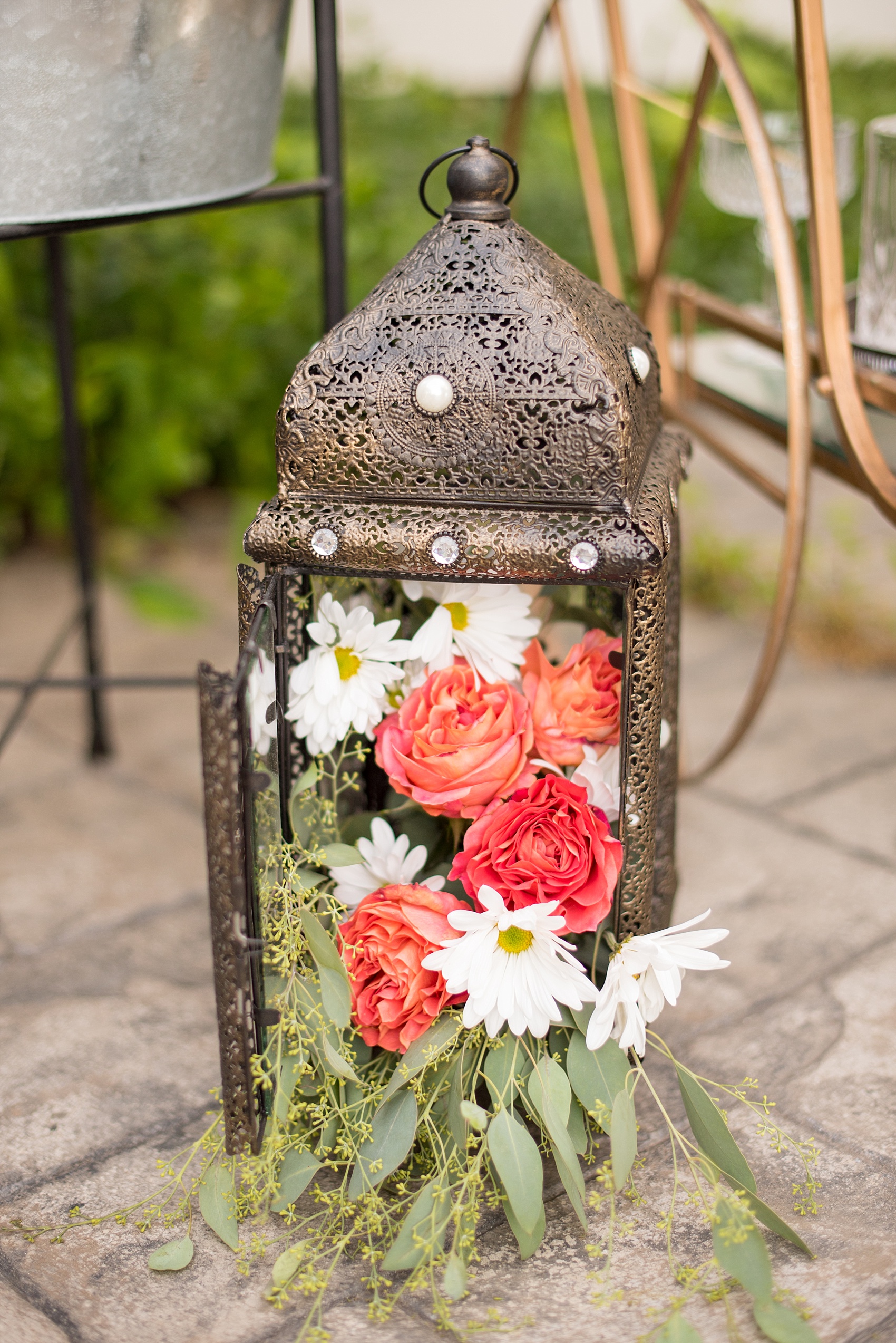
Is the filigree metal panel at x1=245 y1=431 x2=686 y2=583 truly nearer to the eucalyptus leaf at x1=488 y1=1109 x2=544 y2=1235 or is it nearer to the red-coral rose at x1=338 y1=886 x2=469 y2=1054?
the red-coral rose at x1=338 y1=886 x2=469 y2=1054

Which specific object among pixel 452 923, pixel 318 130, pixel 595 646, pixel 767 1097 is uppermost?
pixel 318 130

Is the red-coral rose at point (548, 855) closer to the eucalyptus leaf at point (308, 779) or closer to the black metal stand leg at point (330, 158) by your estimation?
the eucalyptus leaf at point (308, 779)

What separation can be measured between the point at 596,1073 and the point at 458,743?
1.04 feet

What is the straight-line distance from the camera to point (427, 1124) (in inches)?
43.8

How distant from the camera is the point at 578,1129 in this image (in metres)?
1.13

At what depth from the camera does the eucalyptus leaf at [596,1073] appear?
1.11 m

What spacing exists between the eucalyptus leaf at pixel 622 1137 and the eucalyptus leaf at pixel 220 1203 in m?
0.34

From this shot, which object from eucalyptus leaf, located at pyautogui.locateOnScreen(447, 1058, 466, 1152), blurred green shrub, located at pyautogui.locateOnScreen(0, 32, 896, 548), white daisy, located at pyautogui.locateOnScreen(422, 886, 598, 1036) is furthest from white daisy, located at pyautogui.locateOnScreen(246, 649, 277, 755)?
blurred green shrub, located at pyautogui.locateOnScreen(0, 32, 896, 548)

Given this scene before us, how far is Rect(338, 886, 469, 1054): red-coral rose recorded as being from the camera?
1.11m

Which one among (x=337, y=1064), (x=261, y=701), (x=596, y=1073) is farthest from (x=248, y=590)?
(x=596, y=1073)

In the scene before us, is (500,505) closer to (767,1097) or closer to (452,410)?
(452,410)

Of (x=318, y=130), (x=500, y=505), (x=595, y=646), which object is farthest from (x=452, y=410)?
(x=318, y=130)

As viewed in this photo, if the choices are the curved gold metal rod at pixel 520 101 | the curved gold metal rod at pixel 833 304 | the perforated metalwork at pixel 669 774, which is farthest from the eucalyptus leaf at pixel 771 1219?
the curved gold metal rod at pixel 520 101

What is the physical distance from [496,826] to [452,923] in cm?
10
